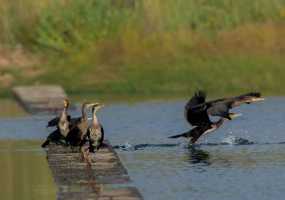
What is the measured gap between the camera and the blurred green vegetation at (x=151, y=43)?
100ft

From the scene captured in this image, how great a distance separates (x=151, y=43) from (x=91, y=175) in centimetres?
1502

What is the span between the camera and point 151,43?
3195 cm

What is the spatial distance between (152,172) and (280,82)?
13.2m

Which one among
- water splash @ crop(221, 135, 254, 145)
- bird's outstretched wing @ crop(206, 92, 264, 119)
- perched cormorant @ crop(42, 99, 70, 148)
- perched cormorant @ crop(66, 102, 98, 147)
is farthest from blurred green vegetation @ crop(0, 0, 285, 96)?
perched cormorant @ crop(66, 102, 98, 147)

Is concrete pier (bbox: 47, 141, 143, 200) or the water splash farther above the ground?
concrete pier (bbox: 47, 141, 143, 200)

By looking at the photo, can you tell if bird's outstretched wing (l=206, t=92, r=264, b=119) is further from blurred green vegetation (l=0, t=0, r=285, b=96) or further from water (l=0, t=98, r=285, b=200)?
blurred green vegetation (l=0, t=0, r=285, b=96)

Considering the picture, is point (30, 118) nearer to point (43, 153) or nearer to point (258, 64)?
point (43, 153)

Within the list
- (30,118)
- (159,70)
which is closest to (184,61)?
(159,70)

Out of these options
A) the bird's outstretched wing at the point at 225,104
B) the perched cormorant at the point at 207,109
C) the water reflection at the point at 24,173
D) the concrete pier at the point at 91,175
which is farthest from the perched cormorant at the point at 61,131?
the bird's outstretched wing at the point at 225,104

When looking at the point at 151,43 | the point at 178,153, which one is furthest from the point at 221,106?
the point at 151,43

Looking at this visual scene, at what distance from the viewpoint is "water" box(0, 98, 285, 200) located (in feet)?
52.8

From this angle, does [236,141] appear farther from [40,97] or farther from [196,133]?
[40,97]

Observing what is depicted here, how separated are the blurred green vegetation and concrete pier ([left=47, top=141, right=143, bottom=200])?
10111 millimetres

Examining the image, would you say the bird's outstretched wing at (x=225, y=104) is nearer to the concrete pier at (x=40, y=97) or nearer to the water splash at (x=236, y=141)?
the water splash at (x=236, y=141)
